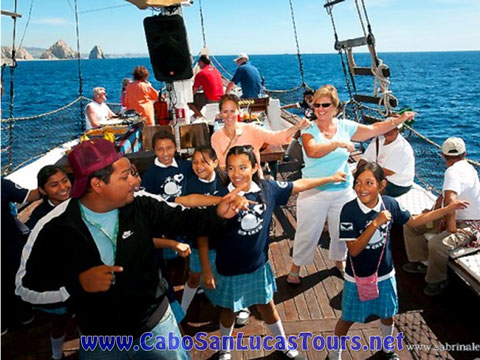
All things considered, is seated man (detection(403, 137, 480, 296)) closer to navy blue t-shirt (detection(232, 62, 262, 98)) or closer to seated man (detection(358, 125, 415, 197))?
seated man (detection(358, 125, 415, 197))

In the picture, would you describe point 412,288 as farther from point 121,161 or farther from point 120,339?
point 121,161

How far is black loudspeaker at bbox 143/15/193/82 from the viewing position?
4.48m

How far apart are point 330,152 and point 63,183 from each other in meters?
1.99

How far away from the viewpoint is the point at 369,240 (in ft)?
8.02

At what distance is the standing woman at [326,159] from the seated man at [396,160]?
0.55m

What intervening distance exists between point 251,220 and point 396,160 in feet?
6.57

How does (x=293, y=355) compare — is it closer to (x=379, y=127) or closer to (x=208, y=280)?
(x=208, y=280)

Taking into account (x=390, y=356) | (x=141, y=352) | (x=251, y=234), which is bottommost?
(x=390, y=356)

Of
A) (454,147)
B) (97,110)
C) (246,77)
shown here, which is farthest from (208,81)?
(454,147)

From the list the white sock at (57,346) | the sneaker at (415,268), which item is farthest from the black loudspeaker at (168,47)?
the sneaker at (415,268)

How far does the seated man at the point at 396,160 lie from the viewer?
147 inches

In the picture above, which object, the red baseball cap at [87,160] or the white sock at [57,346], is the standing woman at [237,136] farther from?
the white sock at [57,346]

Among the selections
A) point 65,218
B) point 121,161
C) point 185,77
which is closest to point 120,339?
point 65,218

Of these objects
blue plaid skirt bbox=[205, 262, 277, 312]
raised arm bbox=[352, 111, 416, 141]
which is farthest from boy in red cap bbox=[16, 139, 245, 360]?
raised arm bbox=[352, 111, 416, 141]
